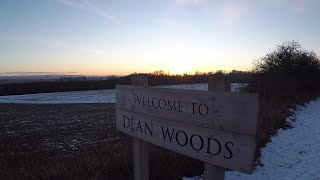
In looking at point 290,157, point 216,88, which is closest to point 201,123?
point 216,88

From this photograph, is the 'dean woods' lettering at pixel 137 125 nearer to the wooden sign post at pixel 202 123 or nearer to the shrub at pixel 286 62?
the wooden sign post at pixel 202 123

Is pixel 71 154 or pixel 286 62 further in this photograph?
pixel 286 62

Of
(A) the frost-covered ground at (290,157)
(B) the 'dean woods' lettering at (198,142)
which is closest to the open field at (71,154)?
(A) the frost-covered ground at (290,157)

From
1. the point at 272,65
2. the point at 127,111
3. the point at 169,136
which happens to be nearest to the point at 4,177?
the point at 127,111

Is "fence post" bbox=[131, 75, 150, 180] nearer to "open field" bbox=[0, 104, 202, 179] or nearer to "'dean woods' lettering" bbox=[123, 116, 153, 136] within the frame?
"'dean woods' lettering" bbox=[123, 116, 153, 136]

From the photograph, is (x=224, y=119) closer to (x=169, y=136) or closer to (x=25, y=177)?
(x=169, y=136)

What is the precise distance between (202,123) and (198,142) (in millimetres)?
209

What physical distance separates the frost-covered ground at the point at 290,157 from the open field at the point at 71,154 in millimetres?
729

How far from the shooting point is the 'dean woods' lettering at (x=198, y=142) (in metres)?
3.05

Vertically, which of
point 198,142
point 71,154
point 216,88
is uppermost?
point 216,88

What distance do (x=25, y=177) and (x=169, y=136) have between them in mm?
3054

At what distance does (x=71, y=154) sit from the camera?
9773mm

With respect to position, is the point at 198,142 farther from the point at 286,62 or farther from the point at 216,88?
the point at 286,62

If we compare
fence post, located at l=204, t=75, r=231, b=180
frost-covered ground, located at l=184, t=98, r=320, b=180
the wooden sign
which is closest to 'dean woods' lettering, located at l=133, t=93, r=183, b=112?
the wooden sign
